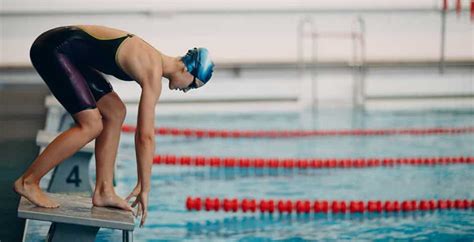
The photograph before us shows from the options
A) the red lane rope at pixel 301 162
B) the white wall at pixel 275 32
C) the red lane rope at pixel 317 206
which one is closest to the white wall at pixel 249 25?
the white wall at pixel 275 32

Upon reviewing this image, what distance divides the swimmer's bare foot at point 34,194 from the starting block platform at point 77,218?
0.07ft

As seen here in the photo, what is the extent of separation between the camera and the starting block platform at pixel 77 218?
2764mm

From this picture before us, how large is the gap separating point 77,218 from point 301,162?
132 inches

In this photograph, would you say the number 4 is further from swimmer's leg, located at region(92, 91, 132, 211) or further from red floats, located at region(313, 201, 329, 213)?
red floats, located at region(313, 201, 329, 213)

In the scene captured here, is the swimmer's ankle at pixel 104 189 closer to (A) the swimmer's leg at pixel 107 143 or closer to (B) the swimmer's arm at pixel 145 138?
(A) the swimmer's leg at pixel 107 143

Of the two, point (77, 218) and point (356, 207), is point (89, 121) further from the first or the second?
point (356, 207)

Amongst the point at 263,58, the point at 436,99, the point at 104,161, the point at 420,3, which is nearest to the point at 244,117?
the point at 263,58

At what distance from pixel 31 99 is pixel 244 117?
86.9 inches

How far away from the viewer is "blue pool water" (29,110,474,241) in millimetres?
3992

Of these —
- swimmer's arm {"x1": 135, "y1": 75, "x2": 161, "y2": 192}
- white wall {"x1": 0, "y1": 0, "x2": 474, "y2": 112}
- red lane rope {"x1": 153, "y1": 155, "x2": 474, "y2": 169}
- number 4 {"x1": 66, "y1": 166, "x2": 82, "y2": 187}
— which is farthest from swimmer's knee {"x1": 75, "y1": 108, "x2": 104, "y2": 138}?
white wall {"x1": 0, "y1": 0, "x2": 474, "y2": 112}

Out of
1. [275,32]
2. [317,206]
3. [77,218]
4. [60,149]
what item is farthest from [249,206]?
[275,32]

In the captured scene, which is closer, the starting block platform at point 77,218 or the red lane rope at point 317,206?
the starting block platform at point 77,218

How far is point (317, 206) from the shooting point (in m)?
4.46

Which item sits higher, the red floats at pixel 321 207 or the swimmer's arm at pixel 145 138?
the swimmer's arm at pixel 145 138
